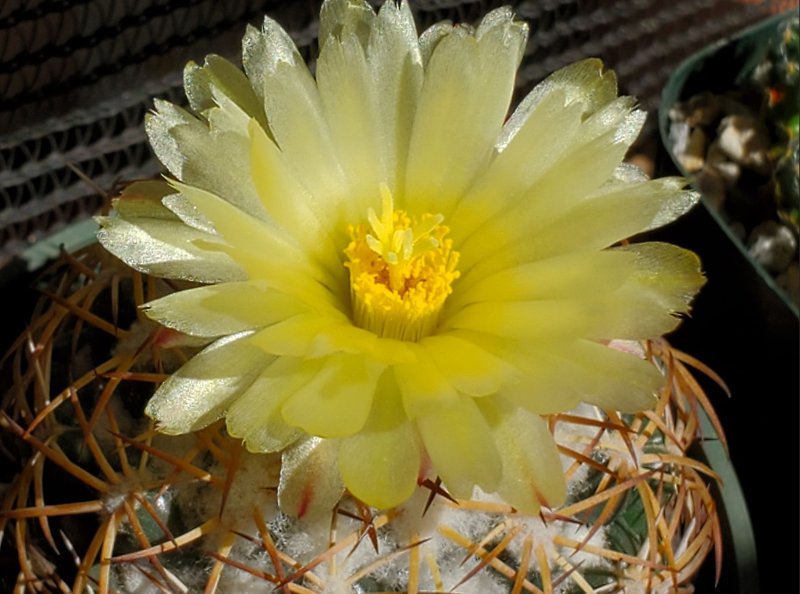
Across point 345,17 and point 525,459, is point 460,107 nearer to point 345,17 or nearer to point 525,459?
point 345,17

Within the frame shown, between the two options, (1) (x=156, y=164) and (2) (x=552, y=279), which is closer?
(2) (x=552, y=279)

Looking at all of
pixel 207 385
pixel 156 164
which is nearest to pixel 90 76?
pixel 156 164

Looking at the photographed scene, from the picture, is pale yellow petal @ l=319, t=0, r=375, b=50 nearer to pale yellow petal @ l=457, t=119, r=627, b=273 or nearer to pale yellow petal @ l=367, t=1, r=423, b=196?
pale yellow petal @ l=367, t=1, r=423, b=196

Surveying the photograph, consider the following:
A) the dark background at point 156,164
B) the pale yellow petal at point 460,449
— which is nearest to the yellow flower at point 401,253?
the pale yellow petal at point 460,449

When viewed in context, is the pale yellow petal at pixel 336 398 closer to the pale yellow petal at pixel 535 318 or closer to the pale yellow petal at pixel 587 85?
the pale yellow petal at pixel 535 318

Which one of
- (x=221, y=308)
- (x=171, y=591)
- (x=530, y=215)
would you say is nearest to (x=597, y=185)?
(x=530, y=215)

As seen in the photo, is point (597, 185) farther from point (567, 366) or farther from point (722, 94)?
point (722, 94)
